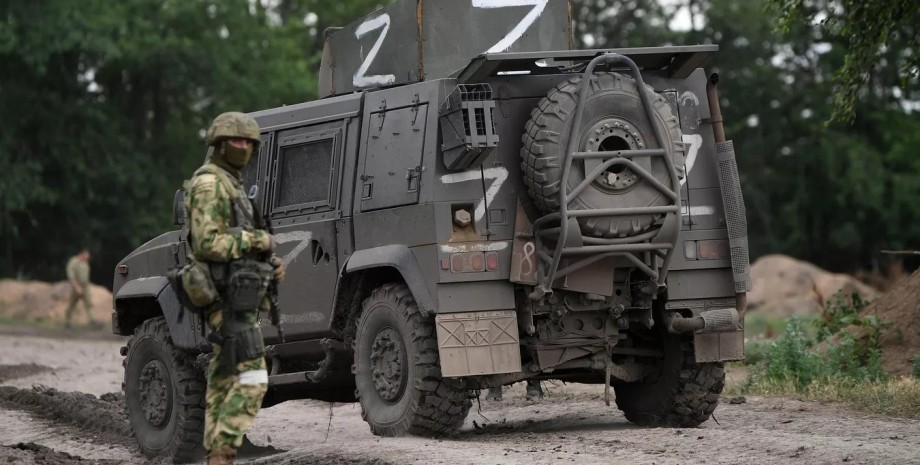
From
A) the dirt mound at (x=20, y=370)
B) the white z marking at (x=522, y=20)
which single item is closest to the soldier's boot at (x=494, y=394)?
the white z marking at (x=522, y=20)

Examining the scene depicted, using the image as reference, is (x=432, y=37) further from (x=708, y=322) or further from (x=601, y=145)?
(x=708, y=322)

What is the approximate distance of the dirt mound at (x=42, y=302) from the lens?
34469mm

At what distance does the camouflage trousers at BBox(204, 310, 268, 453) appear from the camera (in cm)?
831

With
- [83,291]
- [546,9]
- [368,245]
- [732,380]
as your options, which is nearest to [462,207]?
[368,245]

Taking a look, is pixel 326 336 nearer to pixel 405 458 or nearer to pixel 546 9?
pixel 405 458

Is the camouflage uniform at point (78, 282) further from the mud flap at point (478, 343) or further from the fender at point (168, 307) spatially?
the mud flap at point (478, 343)

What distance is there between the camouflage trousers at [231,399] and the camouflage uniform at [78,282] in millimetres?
23087

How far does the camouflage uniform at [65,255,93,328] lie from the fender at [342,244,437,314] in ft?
68.9

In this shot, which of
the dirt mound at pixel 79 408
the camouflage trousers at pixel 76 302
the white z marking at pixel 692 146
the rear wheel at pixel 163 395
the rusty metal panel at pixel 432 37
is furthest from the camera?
the camouflage trousers at pixel 76 302

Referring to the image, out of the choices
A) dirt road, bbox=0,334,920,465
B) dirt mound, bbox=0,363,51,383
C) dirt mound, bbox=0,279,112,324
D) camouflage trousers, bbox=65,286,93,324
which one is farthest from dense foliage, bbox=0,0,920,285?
dirt road, bbox=0,334,920,465

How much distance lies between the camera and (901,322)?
50.3 ft

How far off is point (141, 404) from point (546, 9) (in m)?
4.49

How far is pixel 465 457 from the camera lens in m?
9.31

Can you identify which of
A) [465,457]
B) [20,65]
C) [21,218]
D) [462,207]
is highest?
[20,65]
